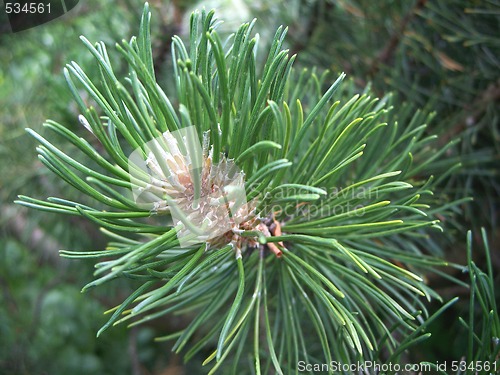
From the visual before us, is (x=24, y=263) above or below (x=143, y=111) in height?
below

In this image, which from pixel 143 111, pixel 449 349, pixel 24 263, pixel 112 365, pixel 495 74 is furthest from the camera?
pixel 24 263

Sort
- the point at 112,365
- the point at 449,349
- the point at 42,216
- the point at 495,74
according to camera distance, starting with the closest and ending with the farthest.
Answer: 1. the point at 495,74
2. the point at 449,349
3. the point at 42,216
4. the point at 112,365

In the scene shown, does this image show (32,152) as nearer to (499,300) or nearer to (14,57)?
(14,57)

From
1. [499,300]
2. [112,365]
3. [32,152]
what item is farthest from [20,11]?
[112,365]

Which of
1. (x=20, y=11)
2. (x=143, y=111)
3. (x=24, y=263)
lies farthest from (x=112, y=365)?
(x=143, y=111)

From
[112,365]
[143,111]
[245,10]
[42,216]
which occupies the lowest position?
[112,365]

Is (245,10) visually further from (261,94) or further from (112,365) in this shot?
(112,365)

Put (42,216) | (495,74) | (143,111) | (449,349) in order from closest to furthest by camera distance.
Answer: (143,111), (495,74), (449,349), (42,216)

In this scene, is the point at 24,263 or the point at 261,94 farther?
the point at 24,263

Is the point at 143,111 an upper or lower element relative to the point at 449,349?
upper
